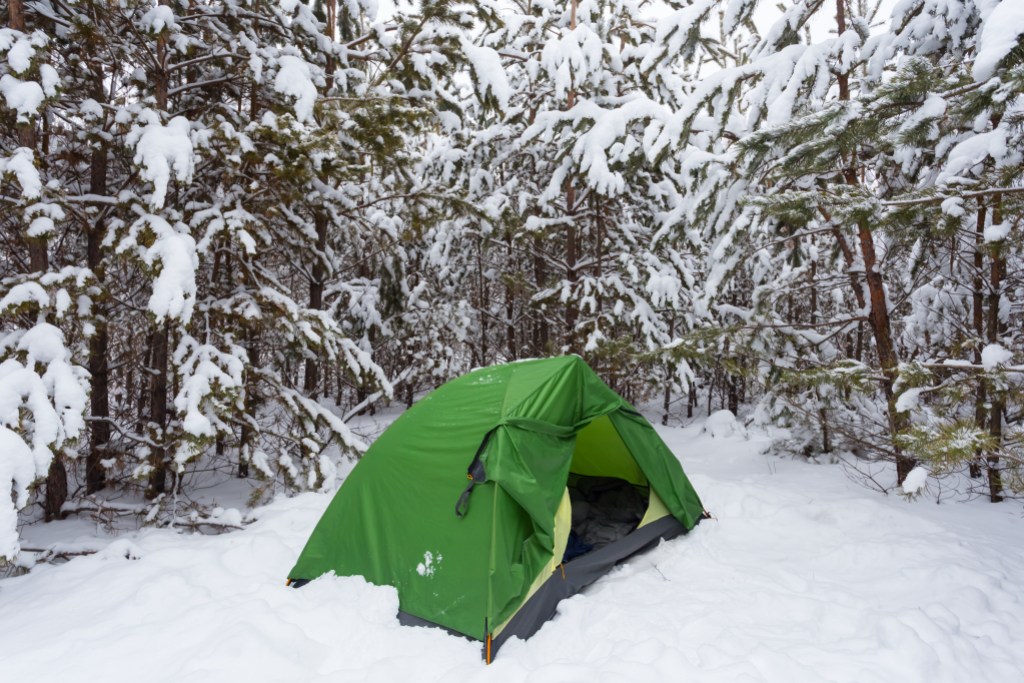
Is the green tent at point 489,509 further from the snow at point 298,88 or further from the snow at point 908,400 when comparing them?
the snow at point 298,88

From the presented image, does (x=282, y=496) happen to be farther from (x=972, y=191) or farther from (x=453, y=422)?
(x=972, y=191)

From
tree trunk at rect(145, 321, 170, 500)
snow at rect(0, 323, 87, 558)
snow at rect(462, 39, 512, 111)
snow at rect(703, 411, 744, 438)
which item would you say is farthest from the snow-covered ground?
snow at rect(462, 39, 512, 111)

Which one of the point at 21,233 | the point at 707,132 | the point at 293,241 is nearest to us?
the point at 21,233

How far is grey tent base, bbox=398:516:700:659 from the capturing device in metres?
3.29

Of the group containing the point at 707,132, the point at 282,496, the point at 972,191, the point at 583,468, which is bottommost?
the point at 282,496

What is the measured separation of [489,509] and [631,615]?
115 centimetres

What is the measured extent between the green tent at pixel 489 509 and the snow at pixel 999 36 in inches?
110

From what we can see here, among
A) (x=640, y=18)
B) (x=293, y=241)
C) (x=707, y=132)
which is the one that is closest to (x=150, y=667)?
(x=293, y=241)

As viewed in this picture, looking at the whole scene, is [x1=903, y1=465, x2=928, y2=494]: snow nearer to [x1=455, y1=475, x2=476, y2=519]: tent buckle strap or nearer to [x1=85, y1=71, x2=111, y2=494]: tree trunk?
[x1=455, y1=475, x2=476, y2=519]: tent buckle strap

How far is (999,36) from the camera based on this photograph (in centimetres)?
201

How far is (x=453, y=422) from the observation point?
12.8ft

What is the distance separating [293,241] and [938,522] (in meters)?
7.05

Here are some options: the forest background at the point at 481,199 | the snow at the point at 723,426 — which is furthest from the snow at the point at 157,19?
the snow at the point at 723,426

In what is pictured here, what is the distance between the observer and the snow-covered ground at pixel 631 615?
113 inches
